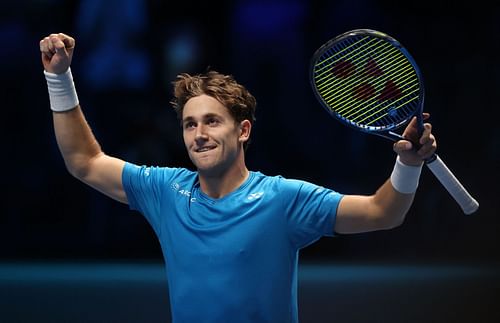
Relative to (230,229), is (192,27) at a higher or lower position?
higher

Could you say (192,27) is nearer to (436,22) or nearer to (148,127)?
(148,127)

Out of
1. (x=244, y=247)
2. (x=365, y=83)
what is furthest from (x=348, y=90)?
(x=244, y=247)

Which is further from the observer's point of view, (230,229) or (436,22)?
(436,22)

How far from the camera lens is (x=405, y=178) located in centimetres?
242

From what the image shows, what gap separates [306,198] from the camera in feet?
8.54

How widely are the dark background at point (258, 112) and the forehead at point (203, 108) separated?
4.30 m

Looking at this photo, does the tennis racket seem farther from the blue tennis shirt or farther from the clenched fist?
the clenched fist

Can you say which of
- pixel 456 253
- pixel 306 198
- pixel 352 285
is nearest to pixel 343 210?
pixel 306 198

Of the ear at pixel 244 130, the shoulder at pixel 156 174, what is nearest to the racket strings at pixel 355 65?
the ear at pixel 244 130

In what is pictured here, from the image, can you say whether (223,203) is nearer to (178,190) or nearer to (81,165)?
(178,190)

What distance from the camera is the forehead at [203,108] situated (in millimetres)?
2707

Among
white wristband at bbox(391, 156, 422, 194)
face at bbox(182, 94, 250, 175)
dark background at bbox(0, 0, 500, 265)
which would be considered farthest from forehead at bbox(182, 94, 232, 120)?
dark background at bbox(0, 0, 500, 265)

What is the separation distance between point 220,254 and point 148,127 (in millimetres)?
4670

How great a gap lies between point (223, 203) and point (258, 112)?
4.56 metres
